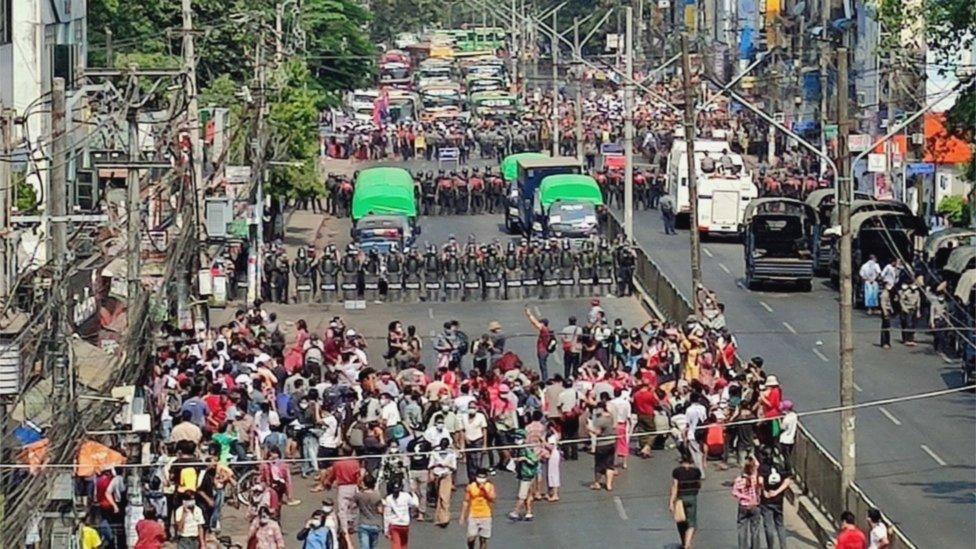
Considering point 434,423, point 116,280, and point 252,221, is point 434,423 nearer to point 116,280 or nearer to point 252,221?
point 116,280

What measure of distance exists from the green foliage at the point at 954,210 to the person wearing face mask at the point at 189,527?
34370 mm

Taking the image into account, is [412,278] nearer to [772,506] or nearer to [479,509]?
[479,509]

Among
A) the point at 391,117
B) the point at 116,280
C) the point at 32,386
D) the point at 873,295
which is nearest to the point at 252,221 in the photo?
the point at 873,295

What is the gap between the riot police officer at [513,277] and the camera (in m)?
59.0

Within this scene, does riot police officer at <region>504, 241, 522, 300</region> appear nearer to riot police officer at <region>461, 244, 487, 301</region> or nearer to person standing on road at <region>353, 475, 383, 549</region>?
riot police officer at <region>461, 244, 487, 301</region>

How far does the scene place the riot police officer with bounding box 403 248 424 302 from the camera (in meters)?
59.0

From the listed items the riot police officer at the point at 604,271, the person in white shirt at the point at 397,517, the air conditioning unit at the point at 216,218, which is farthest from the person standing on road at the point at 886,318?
the person in white shirt at the point at 397,517

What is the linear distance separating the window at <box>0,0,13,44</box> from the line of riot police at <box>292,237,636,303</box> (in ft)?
29.4

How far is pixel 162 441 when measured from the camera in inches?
1382

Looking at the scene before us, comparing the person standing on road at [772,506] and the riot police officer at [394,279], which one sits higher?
the riot police officer at [394,279]

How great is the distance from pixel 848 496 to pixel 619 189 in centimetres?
4638

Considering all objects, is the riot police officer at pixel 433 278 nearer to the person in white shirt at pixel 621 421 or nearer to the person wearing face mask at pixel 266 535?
the person in white shirt at pixel 621 421

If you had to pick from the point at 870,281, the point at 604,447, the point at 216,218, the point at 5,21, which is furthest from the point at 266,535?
the point at 5,21

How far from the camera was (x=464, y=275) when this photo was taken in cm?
5891
